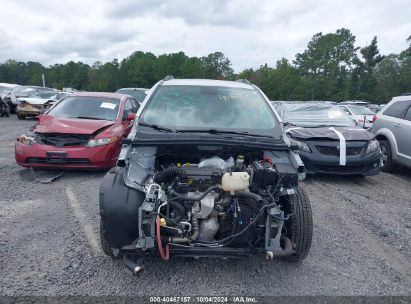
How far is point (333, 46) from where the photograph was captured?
72.4 m

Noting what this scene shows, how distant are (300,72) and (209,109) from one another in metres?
73.0

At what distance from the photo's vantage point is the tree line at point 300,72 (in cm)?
5847

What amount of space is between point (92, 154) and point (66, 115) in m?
1.39

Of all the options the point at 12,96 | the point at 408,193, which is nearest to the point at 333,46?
the point at 12,96

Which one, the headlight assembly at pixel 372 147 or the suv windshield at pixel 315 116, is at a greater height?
the suv windshield at pixel 315 116

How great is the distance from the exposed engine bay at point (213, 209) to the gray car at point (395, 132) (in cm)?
499

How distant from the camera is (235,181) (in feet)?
9.37

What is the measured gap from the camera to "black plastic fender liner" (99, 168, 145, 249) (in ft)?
9.32

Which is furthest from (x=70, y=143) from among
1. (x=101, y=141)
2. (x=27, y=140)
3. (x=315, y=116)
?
(x=315, y=116)

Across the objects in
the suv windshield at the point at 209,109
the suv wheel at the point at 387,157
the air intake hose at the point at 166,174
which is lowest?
the suv wheel at the point at 387,157

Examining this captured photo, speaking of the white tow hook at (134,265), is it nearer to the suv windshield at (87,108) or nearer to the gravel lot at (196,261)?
the gravel lot at (196,261)

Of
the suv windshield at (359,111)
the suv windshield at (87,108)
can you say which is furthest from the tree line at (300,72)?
the suv windshield at (87,108)

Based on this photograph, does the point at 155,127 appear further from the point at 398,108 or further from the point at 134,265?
the point at 398,108

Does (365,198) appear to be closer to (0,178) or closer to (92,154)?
(92,154)
